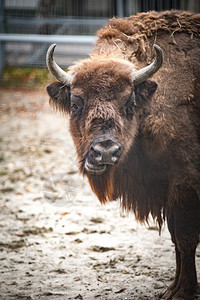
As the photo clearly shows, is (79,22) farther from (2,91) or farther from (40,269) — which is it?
(40,269)

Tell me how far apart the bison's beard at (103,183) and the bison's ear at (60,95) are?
32.5 inches

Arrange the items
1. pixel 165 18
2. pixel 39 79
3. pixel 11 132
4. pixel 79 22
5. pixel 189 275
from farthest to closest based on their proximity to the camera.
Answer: pixel 39 79
pixel 79 22
pixel 11 132
pixel 165 18
pixel 189 275

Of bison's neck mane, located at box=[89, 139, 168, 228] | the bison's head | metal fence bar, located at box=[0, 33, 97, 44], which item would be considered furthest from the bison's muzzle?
metal fence bar, located at box=[0, 33, 97, 44]

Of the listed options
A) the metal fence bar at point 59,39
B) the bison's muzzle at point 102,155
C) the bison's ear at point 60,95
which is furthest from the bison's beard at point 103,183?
the metal fence bar at point 59,39

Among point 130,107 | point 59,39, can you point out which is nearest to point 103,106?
point 130,107

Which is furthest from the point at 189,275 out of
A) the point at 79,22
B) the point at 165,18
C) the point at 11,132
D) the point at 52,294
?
the point at 79,22

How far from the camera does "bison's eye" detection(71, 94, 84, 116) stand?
425 centimetres

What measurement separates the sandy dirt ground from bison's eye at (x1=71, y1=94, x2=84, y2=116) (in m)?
1.82

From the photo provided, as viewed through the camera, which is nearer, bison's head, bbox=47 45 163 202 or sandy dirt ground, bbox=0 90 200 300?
bison's head, bbox=47 45 163 202

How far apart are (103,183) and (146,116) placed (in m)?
0.79

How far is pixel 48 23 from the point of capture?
13.6 meters

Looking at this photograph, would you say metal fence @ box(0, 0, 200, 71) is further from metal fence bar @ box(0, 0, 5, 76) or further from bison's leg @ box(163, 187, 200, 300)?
bison's leg @ box(163, 187, 200, 300)

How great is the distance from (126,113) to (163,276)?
6.25 feet

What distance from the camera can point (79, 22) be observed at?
1341 cm
